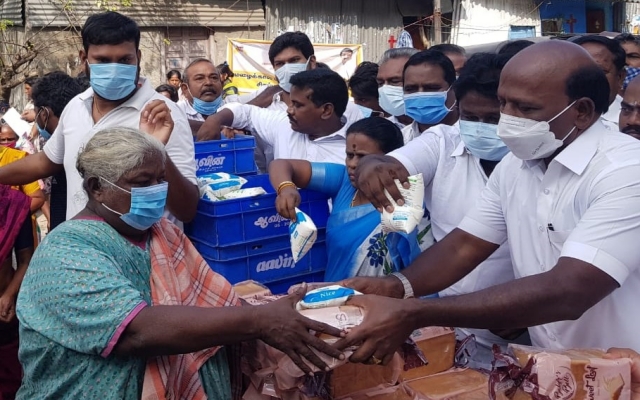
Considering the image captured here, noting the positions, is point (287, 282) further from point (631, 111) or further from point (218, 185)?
point (631, 111)

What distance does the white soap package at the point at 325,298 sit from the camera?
195 cm

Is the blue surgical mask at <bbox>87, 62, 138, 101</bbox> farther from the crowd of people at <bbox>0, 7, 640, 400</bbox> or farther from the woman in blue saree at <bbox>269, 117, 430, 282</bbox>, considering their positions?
the woman in blue saree at <bbox>269, 117, 430, 282</bbox>

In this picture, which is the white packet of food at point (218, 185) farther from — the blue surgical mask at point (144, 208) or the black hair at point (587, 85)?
the black hair at point (587, 85)

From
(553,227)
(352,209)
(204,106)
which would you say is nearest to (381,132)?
(352,209)

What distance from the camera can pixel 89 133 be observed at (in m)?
3.28

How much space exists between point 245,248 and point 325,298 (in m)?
1.22

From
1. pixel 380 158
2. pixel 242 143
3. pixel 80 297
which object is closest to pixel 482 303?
pixel 380 158

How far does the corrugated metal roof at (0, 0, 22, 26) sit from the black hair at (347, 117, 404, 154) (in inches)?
457

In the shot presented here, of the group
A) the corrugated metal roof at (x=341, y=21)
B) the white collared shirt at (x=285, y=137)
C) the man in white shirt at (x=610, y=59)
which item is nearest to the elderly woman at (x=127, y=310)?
the white collared shirt at (x=285, y=137)

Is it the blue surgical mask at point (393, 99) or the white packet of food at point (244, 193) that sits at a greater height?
the blue surgical mask at point (393, 99)

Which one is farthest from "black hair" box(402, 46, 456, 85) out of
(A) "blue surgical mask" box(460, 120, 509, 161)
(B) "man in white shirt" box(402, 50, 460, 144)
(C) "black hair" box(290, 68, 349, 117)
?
(A) "blue surgical mask" box(460, 120, 509, 161)

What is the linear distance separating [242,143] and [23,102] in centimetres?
1050

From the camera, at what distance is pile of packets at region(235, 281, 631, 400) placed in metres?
1.75

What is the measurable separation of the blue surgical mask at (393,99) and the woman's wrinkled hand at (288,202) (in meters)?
1.78
